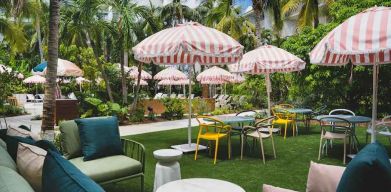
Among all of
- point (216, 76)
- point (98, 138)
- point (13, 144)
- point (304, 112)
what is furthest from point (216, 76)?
point (13, 144)

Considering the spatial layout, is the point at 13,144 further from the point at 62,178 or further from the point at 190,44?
the point at 190,44

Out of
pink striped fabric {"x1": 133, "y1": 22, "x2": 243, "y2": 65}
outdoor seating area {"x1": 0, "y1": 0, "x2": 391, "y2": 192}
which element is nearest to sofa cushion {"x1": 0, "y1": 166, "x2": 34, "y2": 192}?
outdoor seating area {"x1": 0, "y1": 0, "x2": 391, "y2": 192}

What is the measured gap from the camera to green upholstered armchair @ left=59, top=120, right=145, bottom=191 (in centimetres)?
405

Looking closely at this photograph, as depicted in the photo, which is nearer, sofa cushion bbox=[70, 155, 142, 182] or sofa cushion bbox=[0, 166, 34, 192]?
sofa cushion bbox=[0, 166, 34, 192]

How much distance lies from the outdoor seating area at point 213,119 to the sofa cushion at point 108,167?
14 mm

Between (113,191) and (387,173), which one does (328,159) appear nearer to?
(113,191)

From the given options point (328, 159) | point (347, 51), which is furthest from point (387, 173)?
point (328, 159)

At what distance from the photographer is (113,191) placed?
194 inches

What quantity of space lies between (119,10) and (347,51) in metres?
9.97

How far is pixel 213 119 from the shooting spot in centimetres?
684

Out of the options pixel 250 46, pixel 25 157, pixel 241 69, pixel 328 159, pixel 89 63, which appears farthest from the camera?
pixel 250 46

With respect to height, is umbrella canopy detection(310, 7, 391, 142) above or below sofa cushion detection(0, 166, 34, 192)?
above

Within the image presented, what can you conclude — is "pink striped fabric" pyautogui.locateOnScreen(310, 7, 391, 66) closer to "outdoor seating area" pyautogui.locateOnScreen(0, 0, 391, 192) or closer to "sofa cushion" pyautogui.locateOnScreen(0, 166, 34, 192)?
"outdoor seating area" pyautogui.locateOnScreen(0, 0, 391, 192)

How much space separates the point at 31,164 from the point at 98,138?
6.83ft
